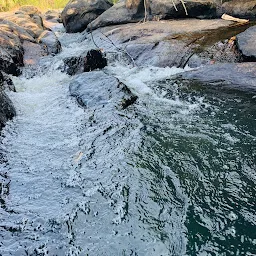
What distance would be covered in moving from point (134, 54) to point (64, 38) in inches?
259

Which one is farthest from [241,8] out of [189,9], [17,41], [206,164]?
[206,164]

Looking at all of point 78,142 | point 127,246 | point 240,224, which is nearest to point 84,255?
point 127,246

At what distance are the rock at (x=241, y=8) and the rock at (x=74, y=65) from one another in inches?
264

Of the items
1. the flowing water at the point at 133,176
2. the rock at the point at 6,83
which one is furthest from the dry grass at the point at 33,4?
the flowing water at the point at 133,176

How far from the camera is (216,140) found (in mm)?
4129

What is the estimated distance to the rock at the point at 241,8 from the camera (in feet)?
34.6

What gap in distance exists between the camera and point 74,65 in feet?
26.1

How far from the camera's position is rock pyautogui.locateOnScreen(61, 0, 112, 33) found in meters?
14.5

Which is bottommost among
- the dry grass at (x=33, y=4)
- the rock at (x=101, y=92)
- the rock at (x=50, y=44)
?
the dry grass at (x=33, y=4)

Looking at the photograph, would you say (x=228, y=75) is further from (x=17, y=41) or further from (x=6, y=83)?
(x=17, y=41)

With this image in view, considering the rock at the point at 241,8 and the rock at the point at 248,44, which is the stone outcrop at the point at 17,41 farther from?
the rock at the point at 241,8

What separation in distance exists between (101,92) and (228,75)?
2746 millimetres

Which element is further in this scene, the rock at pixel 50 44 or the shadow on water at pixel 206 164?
the rock at pixel 50 44

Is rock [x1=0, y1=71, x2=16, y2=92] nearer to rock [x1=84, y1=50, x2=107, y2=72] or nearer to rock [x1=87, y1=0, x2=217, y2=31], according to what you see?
rock [x1=84, y1=50, x2=107, y2=72]
